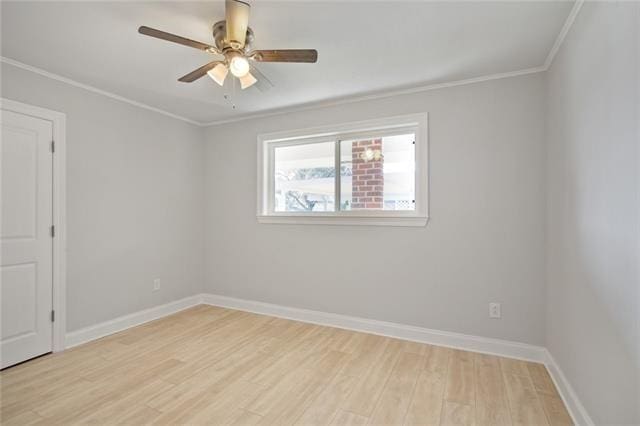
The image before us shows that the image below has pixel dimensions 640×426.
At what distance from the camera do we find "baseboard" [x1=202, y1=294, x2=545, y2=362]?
2.57 m

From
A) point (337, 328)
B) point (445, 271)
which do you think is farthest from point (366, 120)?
point (337, 328)

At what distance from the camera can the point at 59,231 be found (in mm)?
2703

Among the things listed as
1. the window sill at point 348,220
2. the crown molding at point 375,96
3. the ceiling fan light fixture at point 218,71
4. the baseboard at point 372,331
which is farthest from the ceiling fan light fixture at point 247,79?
the baseboard at point 372,331

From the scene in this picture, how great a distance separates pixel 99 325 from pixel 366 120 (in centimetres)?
338

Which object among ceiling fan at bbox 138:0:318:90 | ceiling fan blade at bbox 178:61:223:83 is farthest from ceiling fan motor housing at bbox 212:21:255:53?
ceiling fan blade at bbox 178:61:223:83

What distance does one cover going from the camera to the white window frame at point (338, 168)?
9.57 feet

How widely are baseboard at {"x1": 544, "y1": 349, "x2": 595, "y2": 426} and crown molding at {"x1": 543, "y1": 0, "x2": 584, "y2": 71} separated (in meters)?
2.25

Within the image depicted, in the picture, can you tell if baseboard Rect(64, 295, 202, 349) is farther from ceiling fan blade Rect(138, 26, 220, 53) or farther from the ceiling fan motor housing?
the ceiling fan motor housing

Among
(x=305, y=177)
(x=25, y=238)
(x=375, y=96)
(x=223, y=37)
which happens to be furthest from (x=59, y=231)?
(x=375, y=96)

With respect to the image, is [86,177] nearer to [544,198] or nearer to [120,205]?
[120,205]

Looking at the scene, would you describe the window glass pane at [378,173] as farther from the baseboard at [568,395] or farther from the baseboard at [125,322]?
the baseboard at [125,322]

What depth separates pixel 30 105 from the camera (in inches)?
99.3

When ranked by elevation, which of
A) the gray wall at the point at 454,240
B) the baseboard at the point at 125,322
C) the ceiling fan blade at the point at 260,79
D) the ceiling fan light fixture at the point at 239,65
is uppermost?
the ceiling fan blade at the point at 260,79

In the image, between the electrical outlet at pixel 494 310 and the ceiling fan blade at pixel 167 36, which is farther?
the electrical outlet at pixel 494 310
